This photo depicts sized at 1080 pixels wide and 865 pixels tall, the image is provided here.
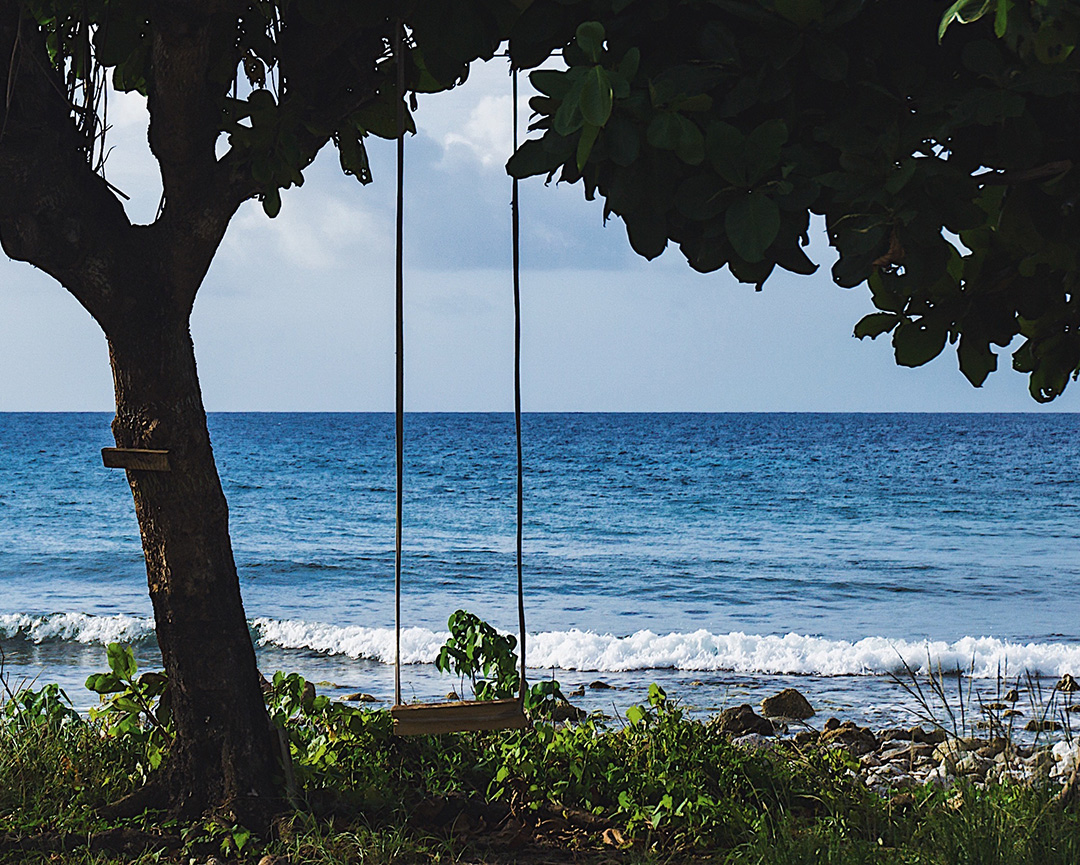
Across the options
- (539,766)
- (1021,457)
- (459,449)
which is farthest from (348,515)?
(1021,457)

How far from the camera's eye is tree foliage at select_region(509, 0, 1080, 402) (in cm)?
144

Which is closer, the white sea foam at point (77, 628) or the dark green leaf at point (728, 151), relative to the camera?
the dark green leaf at point (728, 151)

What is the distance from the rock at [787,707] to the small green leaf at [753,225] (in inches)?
205

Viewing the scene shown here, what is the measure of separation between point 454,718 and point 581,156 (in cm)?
159

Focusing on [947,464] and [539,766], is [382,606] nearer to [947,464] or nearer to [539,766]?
[539,766]

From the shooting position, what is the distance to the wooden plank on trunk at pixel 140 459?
2.98 m

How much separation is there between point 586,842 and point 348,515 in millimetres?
18016

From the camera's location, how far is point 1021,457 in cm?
3138

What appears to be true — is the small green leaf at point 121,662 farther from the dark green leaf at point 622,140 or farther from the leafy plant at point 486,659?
the dark green leaf at point 622,140

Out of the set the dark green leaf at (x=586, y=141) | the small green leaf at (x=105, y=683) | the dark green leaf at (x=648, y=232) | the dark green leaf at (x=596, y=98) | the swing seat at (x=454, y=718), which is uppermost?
the dark green leaf at (x=596, y=98)

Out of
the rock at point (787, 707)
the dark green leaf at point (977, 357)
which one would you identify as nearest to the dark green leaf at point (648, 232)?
the dark green leaf at point (977, 357)

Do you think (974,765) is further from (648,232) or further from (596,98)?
(596,98)

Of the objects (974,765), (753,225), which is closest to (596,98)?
(753,225)

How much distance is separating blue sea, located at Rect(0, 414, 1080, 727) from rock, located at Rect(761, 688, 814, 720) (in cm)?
32
